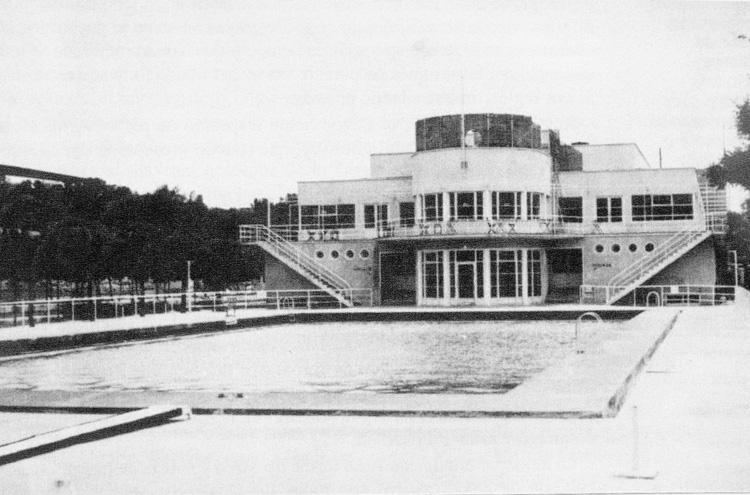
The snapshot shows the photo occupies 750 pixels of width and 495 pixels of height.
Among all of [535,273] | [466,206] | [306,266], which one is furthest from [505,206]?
[306,266]

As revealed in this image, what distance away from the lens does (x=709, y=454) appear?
7.98 meters

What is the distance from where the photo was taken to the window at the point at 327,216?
39750 millimetres

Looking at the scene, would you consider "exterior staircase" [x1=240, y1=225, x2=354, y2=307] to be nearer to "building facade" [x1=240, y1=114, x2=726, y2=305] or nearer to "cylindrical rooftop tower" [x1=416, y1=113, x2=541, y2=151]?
"building facade" [x1=240, y1=114, x2=726, y2=305]

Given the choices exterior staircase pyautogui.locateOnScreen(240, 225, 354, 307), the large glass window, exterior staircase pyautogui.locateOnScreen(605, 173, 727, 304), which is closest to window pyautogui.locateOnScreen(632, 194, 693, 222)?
exterior staircase pyautogui.locateOnScreen(605, 173, 727, 304)

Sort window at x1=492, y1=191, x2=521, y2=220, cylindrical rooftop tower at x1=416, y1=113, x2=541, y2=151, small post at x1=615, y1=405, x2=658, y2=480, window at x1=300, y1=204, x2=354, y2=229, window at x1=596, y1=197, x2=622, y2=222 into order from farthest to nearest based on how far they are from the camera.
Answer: window at x1=300, y1=204, x2=354, y2=229 → window at x1=596, y1=197, x2=622, y2=222 → cylindrical rooftop tower at x1=416, y1=113, x2=541, y2=151 → window at x1=492, y1=191, x2=521, y2=220 → small post at x1=615, y1=405, x2=658, y2=480

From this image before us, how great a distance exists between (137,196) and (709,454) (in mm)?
42019

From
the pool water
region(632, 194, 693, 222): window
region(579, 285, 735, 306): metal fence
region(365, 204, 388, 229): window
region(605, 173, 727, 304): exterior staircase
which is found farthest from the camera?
region(365, 204, 388, 229): window

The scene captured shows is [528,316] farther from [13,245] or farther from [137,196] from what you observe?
[137,196]

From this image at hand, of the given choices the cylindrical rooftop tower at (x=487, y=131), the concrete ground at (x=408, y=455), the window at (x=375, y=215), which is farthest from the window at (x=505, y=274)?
the concrete ground at (x=408, y=455)

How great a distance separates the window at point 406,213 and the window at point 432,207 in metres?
1.98

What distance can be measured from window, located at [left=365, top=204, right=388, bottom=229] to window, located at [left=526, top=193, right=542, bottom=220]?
18.5 feet

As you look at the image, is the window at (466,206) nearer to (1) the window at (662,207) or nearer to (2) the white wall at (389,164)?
(1) the window at (662,207)

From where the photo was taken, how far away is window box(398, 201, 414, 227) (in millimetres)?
38406

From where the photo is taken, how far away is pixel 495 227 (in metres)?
34.9
